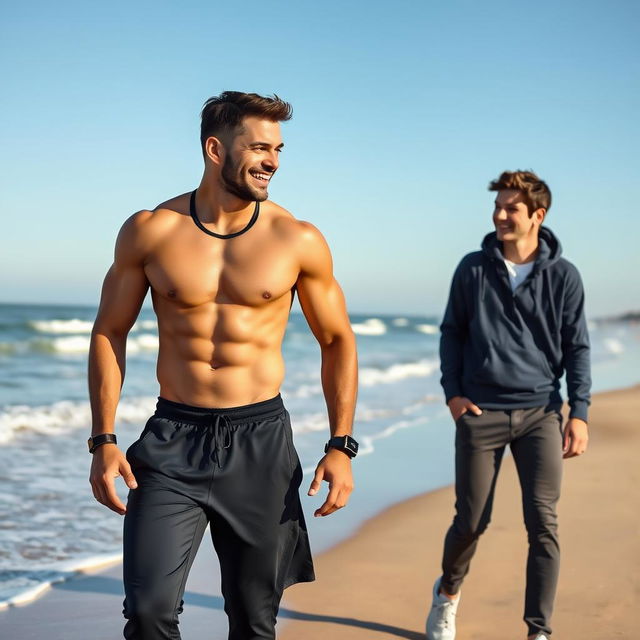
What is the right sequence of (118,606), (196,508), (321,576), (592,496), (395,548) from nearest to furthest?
(196,508)
(118,606)
(321,576)
(395,548)
(592,496)

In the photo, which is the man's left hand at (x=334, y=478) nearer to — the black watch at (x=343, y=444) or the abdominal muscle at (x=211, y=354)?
the black watch at (x=343, y=444)

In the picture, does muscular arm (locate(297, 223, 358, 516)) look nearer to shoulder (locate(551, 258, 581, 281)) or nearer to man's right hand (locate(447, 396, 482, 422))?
man's right hand (locate(447, 396, 482, 422))

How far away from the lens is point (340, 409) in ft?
10.2

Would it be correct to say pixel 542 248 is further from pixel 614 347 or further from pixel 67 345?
pixel 614 347

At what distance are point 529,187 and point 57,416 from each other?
30.3 feet

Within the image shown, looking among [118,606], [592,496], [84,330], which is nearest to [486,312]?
[118,606]

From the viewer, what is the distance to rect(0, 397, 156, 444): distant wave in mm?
10836

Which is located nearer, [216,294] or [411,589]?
[216,294]

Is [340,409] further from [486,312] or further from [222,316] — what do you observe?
[486,312]

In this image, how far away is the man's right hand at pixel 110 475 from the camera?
2.81 meters

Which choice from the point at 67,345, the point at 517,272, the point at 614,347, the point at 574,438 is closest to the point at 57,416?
the point at 517,272

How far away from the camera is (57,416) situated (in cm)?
1190

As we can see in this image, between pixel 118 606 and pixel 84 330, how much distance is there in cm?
3599

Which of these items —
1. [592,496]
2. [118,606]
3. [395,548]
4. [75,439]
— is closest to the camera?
[118,606]
